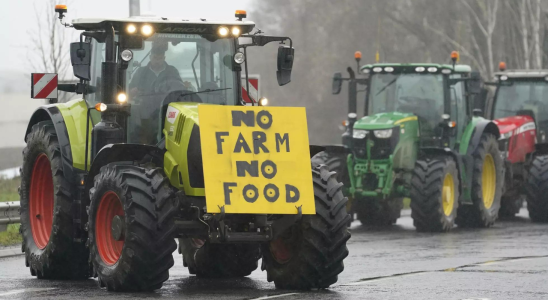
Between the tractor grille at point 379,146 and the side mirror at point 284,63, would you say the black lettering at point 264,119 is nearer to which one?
the side mirror at point 284,63

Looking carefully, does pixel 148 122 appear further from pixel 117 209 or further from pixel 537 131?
pixel 537 131

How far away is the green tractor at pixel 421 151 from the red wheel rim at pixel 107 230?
8856 millimetres

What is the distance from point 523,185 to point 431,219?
4.50 m

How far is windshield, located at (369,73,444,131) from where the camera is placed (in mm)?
21391

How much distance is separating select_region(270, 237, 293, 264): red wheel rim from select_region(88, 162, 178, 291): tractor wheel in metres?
1.22

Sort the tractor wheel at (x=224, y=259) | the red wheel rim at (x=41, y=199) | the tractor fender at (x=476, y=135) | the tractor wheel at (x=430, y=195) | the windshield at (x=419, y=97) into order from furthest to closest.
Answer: the tractor fender at (x=476, y=135) → the windshield at (x=419, y=97) → the tractor wheel at (x=430, y=195) → the red wheel rim at (x=41, y=199) → the tractor wheel at (x=224, y=259)

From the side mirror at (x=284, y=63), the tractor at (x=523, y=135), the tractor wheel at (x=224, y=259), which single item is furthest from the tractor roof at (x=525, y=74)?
the side mirror at (x=284, y=63)

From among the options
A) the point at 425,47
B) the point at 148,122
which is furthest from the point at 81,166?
the point at 425,47

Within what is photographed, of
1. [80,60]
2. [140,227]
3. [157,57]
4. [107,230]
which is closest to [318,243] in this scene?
[140,227]

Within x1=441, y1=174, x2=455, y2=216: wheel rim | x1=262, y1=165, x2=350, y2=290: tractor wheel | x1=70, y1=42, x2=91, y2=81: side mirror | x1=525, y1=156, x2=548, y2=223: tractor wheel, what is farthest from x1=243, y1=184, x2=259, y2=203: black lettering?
x1=525, y1=156, x2=548, y2=223: tractor wheel

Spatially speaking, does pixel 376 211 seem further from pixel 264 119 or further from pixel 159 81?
pixel 264 119

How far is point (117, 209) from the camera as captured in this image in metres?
11.6

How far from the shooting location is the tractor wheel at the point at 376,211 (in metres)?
21.9

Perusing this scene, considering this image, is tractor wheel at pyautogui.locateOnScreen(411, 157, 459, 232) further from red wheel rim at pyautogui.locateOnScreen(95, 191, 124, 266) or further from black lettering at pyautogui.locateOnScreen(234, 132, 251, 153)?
red wheel rim at pyautogui.locateOnScreen(95, 191, 124, 266)
